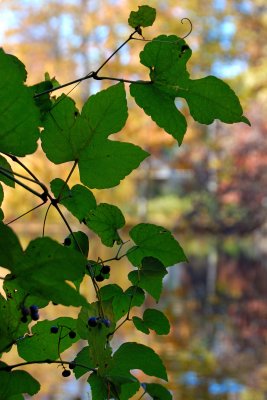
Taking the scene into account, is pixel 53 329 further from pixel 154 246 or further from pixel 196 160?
pixel 196 160

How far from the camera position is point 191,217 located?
9.19m

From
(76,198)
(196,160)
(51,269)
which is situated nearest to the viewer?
(51,269)

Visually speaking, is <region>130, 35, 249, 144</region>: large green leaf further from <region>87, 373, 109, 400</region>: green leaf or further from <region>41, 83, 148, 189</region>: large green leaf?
<region>87, 373, 109, 400</region>: green leaf

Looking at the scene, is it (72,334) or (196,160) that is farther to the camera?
(196,160)

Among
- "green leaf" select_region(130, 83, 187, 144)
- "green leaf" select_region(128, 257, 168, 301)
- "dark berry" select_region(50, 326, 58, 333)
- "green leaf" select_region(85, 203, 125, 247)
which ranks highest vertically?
"green leaf" select_region(130, 83, 187, 144)

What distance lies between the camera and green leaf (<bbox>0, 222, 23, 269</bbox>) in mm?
194

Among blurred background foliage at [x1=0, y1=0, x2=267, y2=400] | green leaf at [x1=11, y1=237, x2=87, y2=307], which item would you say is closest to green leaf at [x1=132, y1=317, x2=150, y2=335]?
green leaf at [x1=11, y1=237, x2=87, y2=307]

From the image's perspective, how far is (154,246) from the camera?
29cm

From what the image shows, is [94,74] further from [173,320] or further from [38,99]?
→ [173,320]

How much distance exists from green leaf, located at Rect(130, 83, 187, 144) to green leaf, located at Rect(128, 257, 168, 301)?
0.06m

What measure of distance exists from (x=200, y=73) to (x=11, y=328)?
821cm

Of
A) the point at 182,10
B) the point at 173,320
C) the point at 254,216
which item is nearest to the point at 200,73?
the point at 182,10

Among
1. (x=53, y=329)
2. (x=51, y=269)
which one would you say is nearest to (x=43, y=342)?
(x=53, y=329)

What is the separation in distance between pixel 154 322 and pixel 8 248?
0.40 ft
